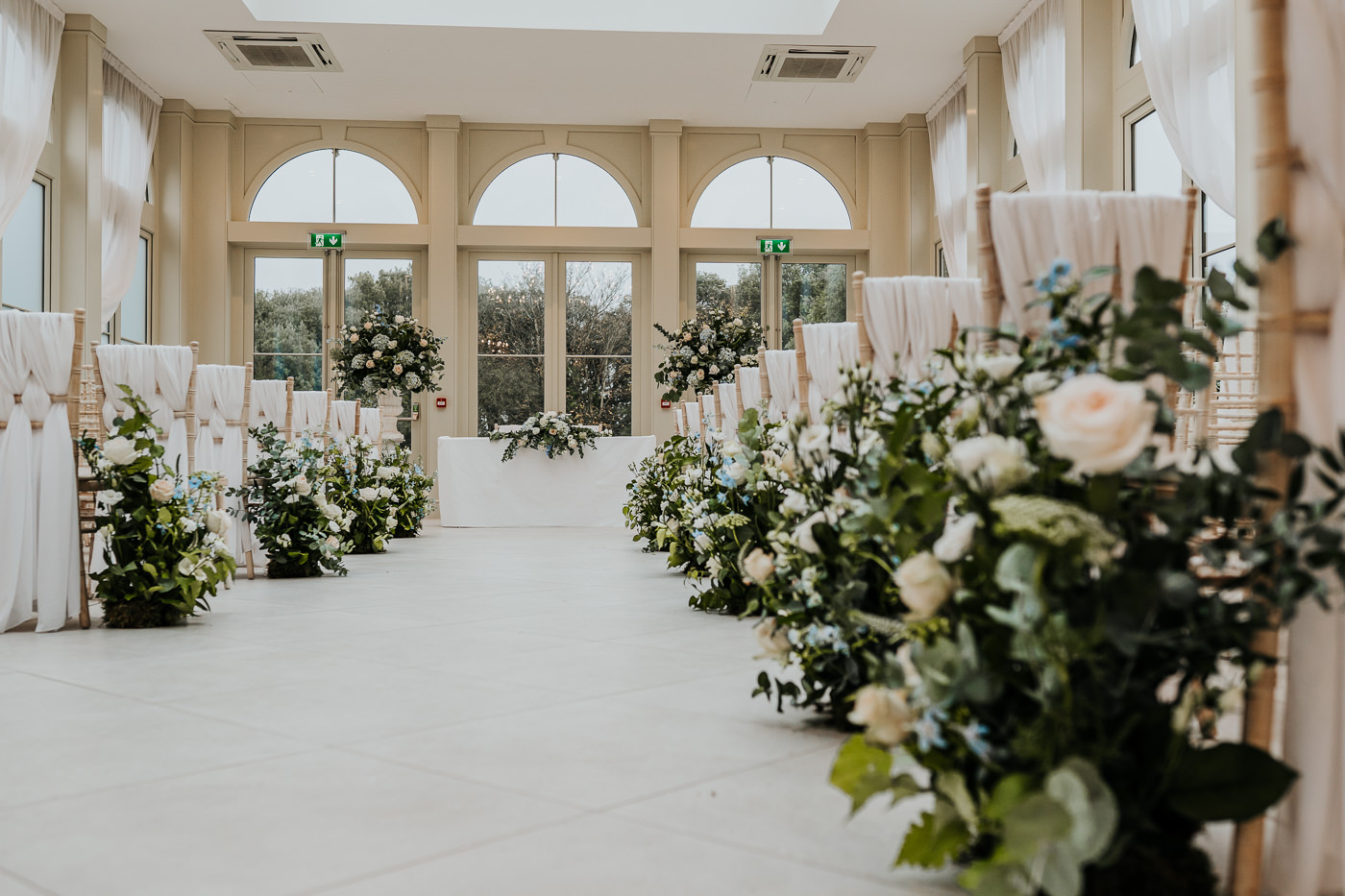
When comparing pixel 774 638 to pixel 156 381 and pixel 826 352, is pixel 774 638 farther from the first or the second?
pixel 156 381

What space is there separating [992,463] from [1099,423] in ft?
0.54

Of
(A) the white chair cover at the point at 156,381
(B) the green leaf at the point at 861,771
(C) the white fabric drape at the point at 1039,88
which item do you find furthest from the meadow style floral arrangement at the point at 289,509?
(C) the white fabric drape at the point at 1039,88

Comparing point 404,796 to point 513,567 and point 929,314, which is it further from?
point 513,567

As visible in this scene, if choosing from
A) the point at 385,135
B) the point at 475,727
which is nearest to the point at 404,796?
the point at 475,727

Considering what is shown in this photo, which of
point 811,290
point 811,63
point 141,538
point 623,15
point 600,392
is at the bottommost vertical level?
point 141,538

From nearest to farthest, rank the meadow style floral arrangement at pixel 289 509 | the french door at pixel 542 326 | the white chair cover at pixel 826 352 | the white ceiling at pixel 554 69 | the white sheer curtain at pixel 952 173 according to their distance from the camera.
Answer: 1. the white chair cover at pixel 826 352
2. the meadow style floral arrangement at pixel 289 509
3. the white ceiling at pixel 554 69
4. the white sheer curtain at pixel 952 173
5. the french door at pixel 542 326

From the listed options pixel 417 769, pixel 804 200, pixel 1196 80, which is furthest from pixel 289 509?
pixel 804 200

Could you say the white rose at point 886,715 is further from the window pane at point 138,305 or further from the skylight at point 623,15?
the window pane at point 138,305

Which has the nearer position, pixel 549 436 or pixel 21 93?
pixel 21 93

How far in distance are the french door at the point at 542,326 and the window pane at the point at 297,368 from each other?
1703 millimetres

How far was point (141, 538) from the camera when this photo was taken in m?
4.07

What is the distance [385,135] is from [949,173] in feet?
19.1

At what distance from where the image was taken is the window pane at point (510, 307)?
39.3ft

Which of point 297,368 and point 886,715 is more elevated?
point 297,368
